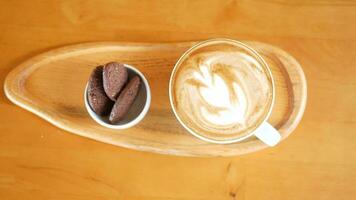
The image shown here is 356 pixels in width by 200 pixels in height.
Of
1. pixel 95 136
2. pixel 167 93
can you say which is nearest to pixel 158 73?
pixel 167 93

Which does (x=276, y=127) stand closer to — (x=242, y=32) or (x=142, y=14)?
(x=242, y=32)

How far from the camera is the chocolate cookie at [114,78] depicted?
2.43 feet

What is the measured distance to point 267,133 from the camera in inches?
29.5

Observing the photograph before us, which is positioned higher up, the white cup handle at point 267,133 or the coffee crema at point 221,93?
the coffee crema at point 221,93

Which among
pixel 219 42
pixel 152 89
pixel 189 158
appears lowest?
pixel 189 158

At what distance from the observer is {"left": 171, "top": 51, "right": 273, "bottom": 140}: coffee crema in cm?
76

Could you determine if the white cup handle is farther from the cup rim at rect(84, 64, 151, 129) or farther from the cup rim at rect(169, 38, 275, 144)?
the cup rim at rect(84, 64, 151, 129)

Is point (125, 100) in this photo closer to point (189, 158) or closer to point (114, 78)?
point (114, 78)

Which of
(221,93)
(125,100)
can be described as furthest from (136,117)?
(221,93)

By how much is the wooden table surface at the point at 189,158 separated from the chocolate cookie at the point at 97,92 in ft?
0.31

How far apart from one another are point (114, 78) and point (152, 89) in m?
0.10

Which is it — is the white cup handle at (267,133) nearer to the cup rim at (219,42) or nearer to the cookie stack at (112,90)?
the cup rim at (219,42)

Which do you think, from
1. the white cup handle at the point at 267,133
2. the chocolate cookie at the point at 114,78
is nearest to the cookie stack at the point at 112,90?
the chocolate cookie at the point at 114,78

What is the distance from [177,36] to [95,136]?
262 mm
